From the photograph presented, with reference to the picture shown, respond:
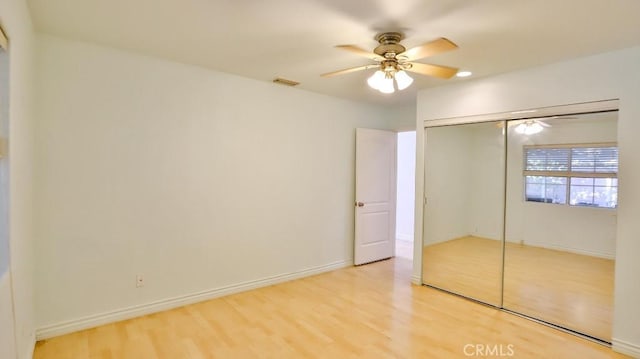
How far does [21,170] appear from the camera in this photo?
214 centimetres

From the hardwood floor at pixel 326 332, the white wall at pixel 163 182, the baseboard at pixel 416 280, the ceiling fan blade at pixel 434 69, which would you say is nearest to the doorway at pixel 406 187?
the baseboard at pixel 416 280

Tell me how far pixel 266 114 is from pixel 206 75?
2.65ft

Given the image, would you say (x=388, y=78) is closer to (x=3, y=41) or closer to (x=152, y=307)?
(x=3, y=41)

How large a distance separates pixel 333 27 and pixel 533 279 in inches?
122

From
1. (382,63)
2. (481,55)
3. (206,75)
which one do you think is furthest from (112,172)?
(481,55)

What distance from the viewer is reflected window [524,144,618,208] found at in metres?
2.84

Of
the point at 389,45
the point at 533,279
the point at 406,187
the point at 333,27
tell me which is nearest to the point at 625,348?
the point at 533,279

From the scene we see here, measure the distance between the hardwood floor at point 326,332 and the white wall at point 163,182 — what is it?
12.7 inches

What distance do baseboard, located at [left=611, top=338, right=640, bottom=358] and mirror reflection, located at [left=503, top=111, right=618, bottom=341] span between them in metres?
0.09

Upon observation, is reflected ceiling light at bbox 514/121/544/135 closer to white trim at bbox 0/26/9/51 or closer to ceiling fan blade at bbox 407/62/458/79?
ceiling fan blade at bbox 407/62/458/79

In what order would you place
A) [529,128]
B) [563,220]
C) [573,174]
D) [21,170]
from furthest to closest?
[529,128]
[563,220]
[573,174]
[21,170]

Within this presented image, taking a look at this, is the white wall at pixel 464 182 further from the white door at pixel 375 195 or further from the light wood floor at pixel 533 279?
the white door at pixel 375 195

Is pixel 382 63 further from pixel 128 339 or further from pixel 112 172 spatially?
pixel 128 339

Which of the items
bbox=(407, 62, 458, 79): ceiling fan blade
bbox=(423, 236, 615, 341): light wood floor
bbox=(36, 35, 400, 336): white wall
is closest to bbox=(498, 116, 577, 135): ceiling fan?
bbox=(423, 236, 615, 341): light wood floor
